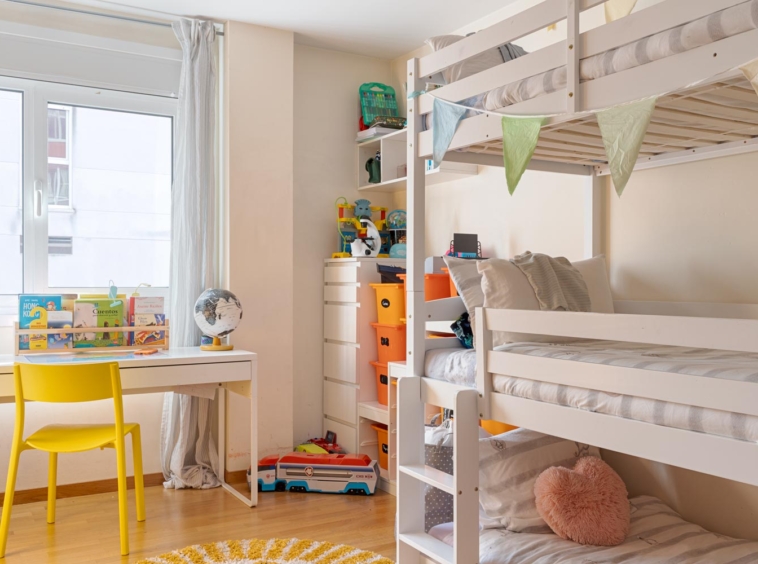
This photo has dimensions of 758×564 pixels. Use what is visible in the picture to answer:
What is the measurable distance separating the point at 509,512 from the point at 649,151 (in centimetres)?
140

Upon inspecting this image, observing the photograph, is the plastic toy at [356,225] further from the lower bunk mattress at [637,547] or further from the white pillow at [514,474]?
the lower bunk mattress at [637,547]

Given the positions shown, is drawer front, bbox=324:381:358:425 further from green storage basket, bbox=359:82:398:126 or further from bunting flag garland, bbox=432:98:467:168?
bunting flag garland, bbox=432:98:467:168

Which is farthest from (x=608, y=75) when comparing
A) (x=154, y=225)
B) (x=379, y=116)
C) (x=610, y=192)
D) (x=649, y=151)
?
Result: (x=154, y=225)

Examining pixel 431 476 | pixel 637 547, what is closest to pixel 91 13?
pixel 431 476

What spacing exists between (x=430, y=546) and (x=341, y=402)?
170 centimetres

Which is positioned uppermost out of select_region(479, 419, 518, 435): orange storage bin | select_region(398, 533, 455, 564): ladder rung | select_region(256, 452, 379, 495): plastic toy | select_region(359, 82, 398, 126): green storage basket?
select_region(359, 82, 398, 126): green storage basket

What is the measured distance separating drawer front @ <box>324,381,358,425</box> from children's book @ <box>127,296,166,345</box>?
39.7 inches

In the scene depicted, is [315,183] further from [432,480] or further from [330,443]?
[432,480]

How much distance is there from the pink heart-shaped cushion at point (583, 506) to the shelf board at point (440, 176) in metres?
1.60

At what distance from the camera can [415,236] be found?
2559 millimetres

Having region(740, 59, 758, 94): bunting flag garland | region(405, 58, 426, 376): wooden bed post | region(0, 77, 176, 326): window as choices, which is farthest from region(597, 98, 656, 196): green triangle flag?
region(0, 77, 176, 326): window

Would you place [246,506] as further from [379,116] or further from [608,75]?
[608,75]

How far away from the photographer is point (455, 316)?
2689 mm

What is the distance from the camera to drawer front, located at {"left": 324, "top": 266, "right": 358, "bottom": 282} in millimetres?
3885
